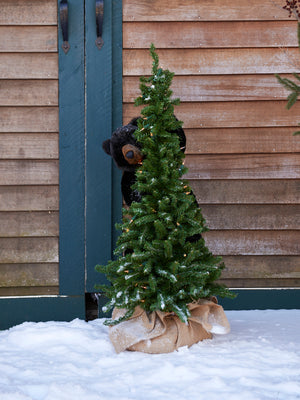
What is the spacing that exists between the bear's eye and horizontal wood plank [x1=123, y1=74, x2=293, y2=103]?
2.48ft

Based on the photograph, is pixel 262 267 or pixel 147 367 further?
pixel 262 267

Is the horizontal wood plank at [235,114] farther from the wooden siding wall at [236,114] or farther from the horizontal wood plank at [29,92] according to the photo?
the horizontal wood plank at [29,92]

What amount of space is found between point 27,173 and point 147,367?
73.5 inches

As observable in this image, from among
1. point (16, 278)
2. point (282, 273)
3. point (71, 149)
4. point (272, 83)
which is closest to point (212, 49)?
point (272, 83)

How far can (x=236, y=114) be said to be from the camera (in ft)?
11.7

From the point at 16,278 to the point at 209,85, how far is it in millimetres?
2176

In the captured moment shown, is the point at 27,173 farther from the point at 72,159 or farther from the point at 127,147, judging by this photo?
the point at 127,147

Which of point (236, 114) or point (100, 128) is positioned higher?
point (236, 114)

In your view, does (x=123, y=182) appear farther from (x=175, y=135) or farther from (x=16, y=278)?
(x=16, y=278)

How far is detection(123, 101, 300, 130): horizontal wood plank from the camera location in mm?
3555

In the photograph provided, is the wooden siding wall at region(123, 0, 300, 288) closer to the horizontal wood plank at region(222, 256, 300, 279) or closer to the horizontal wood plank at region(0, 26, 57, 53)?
the horizontal wood plank at region(222, 256, 300, 279)

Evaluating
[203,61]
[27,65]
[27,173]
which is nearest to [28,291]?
[27,173]

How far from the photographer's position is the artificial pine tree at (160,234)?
269 centimetres

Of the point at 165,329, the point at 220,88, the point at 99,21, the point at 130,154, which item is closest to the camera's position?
the point at 165,329
